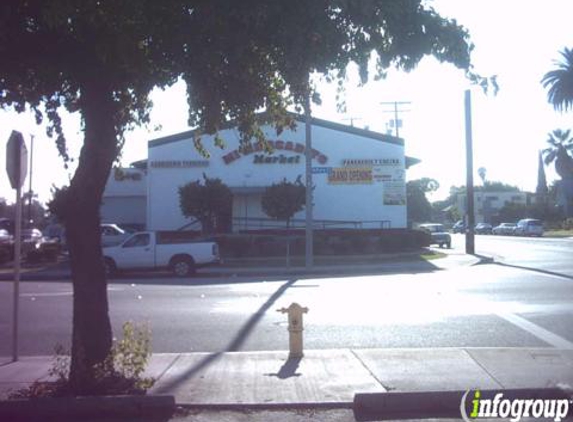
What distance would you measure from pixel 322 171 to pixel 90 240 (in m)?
33.7

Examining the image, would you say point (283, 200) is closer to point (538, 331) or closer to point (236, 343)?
point (538, 331)

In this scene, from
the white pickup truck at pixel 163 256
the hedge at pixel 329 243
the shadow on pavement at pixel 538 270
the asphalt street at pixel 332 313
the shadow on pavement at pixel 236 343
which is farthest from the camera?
the hedge at pixel 329 243

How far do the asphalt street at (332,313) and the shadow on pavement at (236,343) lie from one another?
0.04 metres

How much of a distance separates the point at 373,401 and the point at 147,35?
4.46 metres

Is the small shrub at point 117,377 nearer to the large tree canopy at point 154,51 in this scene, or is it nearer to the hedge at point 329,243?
the large tree canopy at point 154,51

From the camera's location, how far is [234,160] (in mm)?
40656

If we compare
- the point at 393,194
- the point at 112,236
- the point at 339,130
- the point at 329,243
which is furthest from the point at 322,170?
the point at 112,236

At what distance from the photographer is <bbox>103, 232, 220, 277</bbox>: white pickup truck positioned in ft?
80.8

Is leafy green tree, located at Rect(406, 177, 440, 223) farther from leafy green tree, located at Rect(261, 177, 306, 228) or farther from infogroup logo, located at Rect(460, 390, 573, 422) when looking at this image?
infogroup logo, located at Rect(460, 390, 573, 422)

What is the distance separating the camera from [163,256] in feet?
80.8

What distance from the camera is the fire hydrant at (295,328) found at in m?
8.76

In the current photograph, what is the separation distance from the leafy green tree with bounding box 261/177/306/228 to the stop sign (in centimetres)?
2701

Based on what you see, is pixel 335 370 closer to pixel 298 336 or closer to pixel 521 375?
pixel 298 336

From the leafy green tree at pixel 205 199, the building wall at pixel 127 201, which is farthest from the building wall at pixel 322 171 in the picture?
the building wall at pixel 127 201
